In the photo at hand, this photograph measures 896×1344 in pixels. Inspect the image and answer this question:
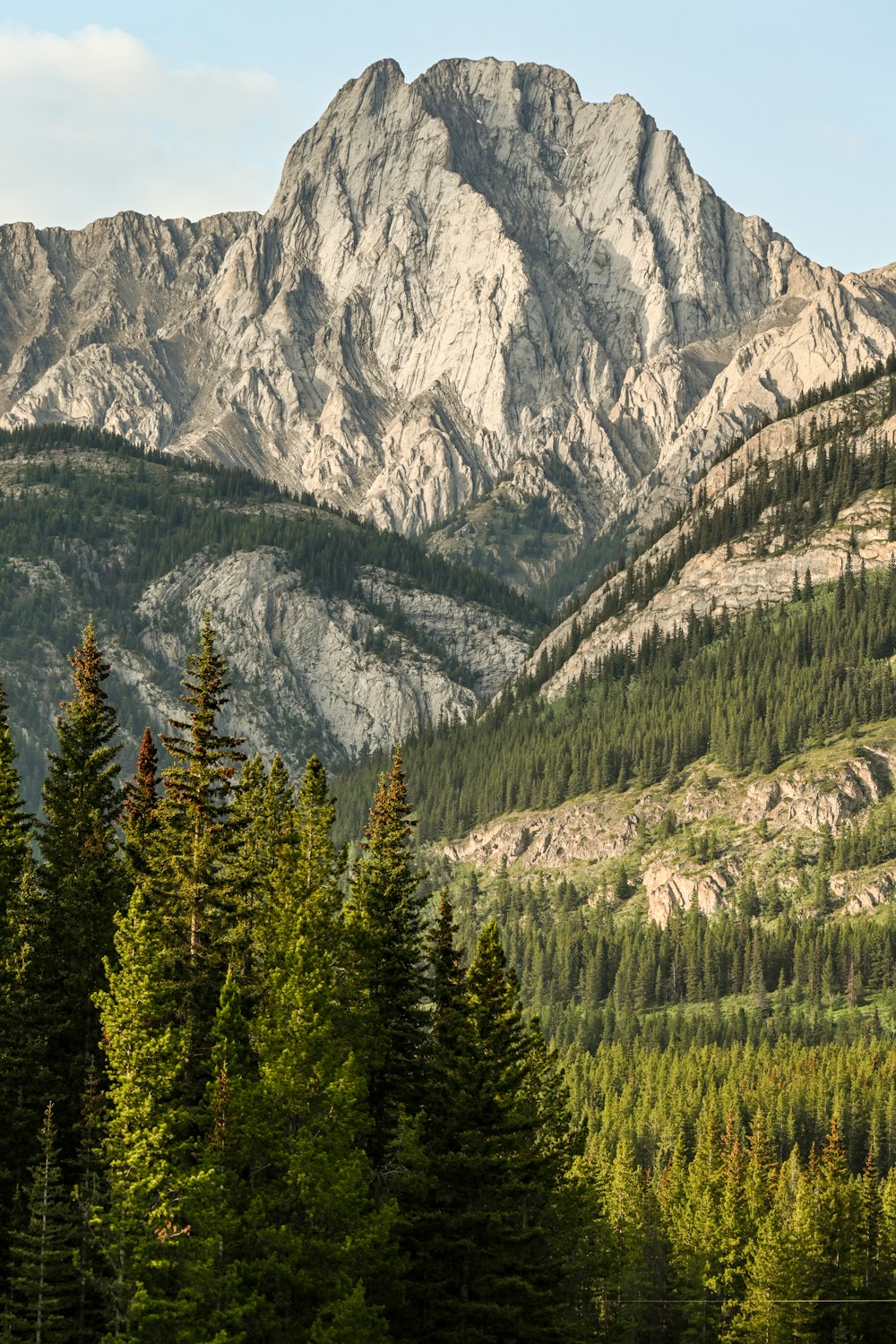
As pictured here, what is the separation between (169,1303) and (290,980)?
11.9 m

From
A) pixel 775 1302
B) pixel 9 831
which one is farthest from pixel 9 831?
pixel 775 1302

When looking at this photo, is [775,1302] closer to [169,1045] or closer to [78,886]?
[78,886]

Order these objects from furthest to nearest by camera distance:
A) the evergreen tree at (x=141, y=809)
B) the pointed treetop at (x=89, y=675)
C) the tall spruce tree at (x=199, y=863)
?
the pointed treetop at (x=89, y=675) < the evergreen tree at (x=141, y=809) < the tall spruce tree at (x=199, y=863)

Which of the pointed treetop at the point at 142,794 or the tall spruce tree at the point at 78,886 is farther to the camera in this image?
the pointed treetop at the point at 142,794

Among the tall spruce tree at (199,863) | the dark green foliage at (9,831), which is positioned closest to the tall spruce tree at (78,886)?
the dark green foliage at (9,831)

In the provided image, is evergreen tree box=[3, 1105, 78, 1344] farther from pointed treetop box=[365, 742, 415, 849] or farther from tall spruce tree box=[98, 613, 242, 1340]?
pointed treetop box=[365, 742, 415, 849]

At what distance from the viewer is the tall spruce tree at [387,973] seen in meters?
69.8

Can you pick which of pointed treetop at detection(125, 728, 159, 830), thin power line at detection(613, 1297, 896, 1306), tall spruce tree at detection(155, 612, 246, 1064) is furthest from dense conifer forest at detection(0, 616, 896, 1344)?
thin power line at detection(613, 1297, 896, 1306)

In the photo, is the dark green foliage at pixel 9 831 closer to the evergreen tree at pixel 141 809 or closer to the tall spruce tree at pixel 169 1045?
the evergreen tree at pixel 141 809

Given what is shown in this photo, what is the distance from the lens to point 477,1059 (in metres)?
69.9

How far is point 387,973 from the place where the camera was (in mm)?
73000

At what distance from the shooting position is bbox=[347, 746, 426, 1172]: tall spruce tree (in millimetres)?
69812

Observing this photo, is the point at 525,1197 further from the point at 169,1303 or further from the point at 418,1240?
the point at 169,1303

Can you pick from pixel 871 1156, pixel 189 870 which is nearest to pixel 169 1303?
pixel 189 870
